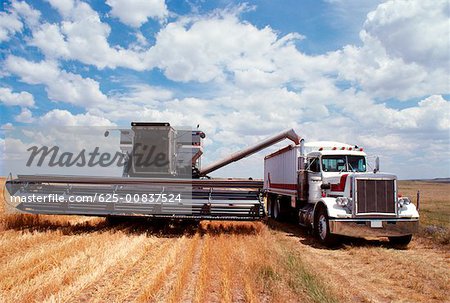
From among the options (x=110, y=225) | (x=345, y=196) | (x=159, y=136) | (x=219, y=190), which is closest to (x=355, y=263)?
(x=345, y=196)

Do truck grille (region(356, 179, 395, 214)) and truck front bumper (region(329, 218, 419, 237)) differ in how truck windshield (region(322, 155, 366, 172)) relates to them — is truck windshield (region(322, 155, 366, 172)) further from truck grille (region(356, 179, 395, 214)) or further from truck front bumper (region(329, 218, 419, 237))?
truck front bumper (region(329, 218, 419, 237))

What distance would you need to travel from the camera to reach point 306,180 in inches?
564

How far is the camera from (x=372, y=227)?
11.4 m

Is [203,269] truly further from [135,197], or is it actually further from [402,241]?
[402,241]

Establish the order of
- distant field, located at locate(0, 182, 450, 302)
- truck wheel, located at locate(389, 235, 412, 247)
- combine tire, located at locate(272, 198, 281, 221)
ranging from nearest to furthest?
distant field, located at locate(0, 182, 450, 302), truck wheel, located at locate(389, 235, 412, 247), combine tire, located at locate(272, 198, 281, 221)

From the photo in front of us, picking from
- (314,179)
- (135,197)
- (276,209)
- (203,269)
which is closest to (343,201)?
(314,179)

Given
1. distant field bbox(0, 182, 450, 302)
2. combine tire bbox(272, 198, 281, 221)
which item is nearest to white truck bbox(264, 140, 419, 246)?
distant field bbox(0, 182, 450, 302)

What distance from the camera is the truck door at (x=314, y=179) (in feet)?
44.2

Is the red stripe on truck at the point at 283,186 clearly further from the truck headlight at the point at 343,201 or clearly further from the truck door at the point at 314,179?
the truck headlight at the point at 343,201

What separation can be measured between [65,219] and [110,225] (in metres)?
1.91

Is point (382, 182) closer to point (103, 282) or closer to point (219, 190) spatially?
point (219, 190)

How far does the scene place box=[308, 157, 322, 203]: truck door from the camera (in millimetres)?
13461

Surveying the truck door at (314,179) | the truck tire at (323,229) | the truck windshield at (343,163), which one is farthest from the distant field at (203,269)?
the truck windshield at (343,163)

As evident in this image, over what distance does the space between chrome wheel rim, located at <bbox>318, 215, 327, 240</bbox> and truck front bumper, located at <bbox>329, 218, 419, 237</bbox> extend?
0.56m
